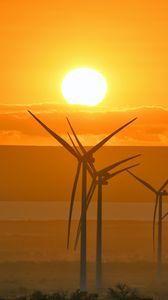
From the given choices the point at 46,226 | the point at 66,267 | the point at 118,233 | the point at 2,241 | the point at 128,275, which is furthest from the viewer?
the point at 46,226

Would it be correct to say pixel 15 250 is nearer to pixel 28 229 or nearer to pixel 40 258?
pixel 40 258

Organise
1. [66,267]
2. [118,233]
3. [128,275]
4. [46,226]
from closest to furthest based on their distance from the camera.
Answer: [128,275] < [66,267] < [118,233] < [46,226]

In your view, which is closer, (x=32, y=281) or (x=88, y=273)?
(x=32, y=281)

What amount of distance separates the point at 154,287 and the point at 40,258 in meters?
28.1

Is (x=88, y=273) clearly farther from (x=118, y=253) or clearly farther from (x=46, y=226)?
(x=46, y=226)

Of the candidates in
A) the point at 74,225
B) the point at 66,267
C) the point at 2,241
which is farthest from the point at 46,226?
the point at 66,267

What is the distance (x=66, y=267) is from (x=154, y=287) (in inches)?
802

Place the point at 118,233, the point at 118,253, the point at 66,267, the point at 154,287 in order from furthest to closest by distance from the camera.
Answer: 1. the point at 118,233
2. the point at 118,253
3. the point at 66,267
4. the point at 154,287

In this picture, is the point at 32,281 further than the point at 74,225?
No

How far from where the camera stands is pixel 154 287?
99062 millimetres

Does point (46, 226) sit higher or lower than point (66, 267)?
higher

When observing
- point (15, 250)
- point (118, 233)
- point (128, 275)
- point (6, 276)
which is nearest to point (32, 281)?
point (6, 276)

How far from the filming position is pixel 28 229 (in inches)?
7032

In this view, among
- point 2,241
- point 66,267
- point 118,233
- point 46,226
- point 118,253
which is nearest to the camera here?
point 66,267
